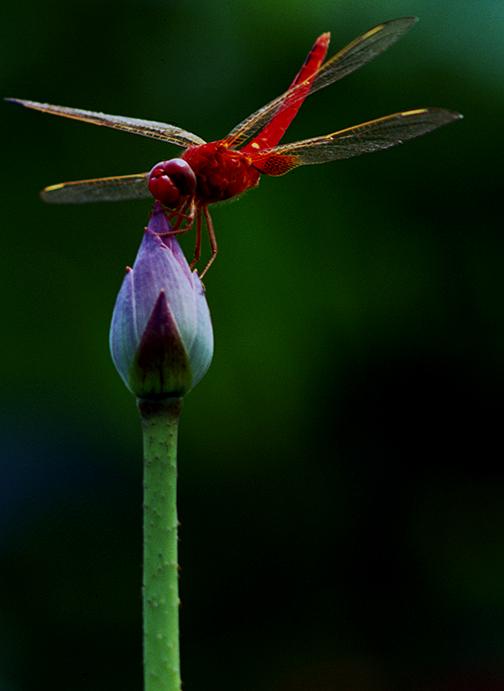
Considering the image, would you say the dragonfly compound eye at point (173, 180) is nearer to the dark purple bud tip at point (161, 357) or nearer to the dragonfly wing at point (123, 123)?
the dragonfly wing at point (123, 123)

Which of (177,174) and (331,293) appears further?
(331,293)

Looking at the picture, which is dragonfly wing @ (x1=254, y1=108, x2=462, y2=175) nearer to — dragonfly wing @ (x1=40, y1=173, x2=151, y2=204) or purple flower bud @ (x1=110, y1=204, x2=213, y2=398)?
dragonfly wing @ (x1=40, y1=173, x2=151, y2=204)

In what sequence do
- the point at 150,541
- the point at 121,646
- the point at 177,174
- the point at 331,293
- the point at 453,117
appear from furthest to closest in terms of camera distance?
the point at 331,293
the point at 121,646
the point at 453,117
the point at 177,174
the point at 150,541

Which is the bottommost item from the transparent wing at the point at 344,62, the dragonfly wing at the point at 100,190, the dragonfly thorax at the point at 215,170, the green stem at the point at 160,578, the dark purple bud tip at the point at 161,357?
the green stem at the point at 160,578

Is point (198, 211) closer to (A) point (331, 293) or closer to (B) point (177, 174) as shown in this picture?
(B) point (177, 174)

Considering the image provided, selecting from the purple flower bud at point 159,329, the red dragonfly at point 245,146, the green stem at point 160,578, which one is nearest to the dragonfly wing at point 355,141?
the red dragonfly at point 245,146

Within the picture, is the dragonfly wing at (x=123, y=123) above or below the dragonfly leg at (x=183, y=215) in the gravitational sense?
above

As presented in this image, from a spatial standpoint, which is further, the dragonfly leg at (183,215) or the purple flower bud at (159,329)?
the dragonfly leg at (183,215)

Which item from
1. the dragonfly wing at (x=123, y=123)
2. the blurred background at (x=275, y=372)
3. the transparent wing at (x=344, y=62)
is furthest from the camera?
the blurred background at (x=275, y=372)

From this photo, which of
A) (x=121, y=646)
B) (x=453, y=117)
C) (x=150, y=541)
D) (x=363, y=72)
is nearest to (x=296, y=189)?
(x=363, y=72)
